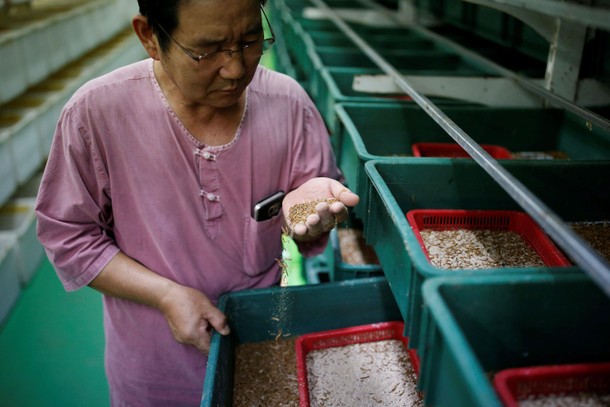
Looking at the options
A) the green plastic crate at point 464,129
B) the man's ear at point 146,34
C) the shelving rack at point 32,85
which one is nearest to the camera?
the man's ear at point 146,34

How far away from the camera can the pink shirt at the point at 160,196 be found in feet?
4.27

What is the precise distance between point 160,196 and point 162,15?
470mm

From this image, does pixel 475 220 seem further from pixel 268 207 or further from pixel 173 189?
pixel 173 189

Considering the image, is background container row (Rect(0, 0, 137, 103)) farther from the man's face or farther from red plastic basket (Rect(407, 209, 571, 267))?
red plastic basket (Rect(407, 209, 571, 267))

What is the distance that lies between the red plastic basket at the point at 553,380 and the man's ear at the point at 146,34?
0.98 m

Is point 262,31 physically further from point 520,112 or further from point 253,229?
point 520,112

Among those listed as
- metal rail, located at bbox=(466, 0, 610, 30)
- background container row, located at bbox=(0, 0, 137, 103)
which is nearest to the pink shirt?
metal rail, located at bbox=(466, 0, 610, 30)

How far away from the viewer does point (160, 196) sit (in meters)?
1.37

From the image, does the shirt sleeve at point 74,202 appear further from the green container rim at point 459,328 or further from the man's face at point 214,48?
the green container rim at point 459,328

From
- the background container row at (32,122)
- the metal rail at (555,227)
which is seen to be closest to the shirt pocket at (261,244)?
the metal rail at (555,227)

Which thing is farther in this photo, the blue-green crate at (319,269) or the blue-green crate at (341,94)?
the blue-green crate at (319,269)

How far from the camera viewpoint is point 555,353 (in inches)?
38.1

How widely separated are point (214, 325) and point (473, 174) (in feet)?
2.80

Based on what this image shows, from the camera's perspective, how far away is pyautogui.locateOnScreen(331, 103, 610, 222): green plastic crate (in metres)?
2.05
